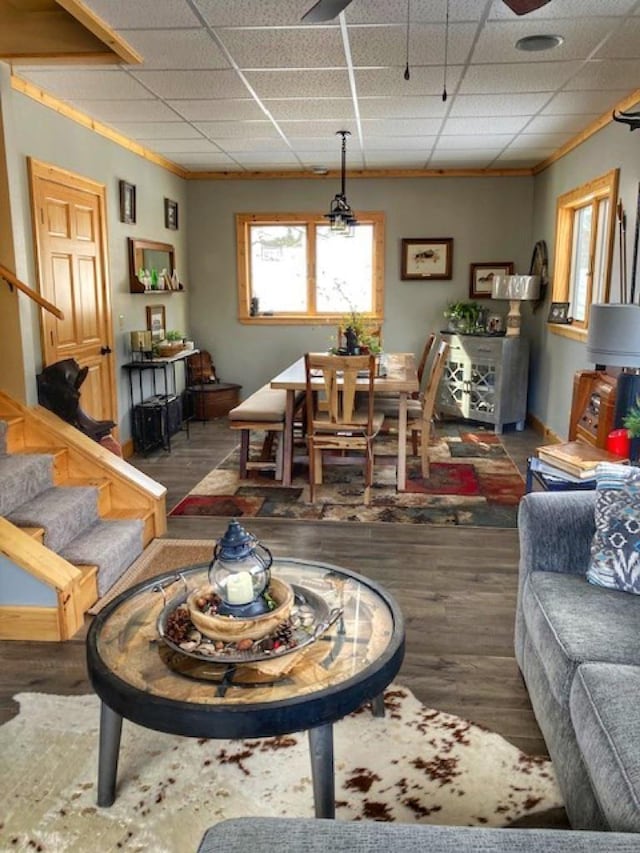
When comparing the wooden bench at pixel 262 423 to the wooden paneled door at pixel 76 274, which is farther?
the wooden bench at pixel 262 423

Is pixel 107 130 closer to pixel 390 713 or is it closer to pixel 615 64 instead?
pixel 615 64

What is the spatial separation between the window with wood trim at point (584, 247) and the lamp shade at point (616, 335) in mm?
1773

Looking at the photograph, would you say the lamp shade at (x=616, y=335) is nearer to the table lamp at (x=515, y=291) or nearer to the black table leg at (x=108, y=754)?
the black table leg at (x=108, y=754)

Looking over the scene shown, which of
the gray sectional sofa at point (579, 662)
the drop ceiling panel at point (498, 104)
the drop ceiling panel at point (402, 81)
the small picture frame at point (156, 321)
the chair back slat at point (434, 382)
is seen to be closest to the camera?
the gray sectional sofa at point (579, 662)

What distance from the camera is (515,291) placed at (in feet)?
22.1

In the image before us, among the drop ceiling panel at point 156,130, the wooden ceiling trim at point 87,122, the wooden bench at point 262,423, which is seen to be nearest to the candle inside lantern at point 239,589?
the wooden bench at point 262,423

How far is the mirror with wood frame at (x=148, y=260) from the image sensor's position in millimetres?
5899

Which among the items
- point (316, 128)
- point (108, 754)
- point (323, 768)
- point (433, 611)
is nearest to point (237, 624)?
point (323, 768)

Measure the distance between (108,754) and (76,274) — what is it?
3.86m

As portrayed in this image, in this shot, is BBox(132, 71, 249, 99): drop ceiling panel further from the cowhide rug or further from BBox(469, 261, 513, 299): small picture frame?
BBox(469, 261, 513, 299): small picture frame

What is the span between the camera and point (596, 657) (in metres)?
1.77

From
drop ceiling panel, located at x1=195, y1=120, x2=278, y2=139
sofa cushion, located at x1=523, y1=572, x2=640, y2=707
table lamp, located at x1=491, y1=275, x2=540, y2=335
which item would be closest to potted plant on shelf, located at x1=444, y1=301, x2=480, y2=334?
table lamp, located at x1=491, y1=275, x2=540, y2=335

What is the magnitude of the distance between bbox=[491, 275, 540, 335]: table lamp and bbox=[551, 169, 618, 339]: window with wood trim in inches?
13.7

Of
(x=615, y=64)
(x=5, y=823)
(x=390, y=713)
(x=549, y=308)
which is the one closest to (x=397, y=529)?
(x=390, y=713)
